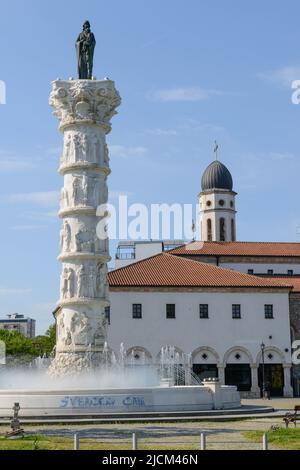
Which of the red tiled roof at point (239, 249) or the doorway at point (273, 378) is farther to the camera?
the red tiled roof at point (239, 249)

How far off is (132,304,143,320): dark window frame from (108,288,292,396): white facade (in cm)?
22

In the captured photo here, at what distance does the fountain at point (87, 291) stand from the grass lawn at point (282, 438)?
7605 millimetres

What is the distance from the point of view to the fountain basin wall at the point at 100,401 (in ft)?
84.0

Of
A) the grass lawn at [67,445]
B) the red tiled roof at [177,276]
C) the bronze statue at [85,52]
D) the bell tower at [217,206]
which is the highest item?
the bell tower at [217,206]

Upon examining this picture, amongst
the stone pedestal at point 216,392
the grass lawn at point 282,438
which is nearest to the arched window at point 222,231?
the stone pedestal at point 216,392

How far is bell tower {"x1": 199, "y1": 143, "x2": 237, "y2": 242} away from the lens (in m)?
77.9

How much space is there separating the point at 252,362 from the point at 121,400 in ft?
88.9

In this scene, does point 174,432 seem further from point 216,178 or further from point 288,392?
point 216,178

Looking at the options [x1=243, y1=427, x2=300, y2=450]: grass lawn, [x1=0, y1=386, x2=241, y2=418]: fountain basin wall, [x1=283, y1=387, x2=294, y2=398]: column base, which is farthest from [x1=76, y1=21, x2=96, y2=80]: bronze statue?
[x1=283, y1=387, x2=294, y2=398]: column base

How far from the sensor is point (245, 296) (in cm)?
5344

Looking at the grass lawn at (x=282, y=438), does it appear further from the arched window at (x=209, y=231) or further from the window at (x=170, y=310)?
the arched window at (x=209, y=231)

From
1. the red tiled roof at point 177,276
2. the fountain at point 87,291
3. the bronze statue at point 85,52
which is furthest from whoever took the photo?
the red tiled roof at point 177,276
